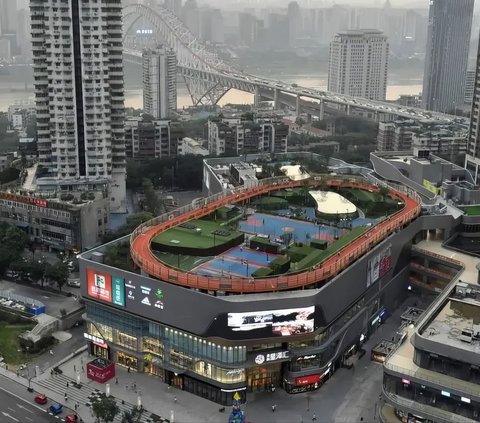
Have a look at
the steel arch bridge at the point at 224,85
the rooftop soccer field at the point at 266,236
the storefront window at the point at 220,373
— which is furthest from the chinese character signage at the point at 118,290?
the steel arch bridge at the point at 224,85

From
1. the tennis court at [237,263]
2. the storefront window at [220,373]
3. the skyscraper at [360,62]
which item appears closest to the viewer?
the storefront window at [220,373]

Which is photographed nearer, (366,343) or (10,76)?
(366,343)

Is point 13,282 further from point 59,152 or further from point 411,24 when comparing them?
point 411,24

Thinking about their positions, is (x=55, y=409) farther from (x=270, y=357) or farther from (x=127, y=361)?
(x=270, y=357)

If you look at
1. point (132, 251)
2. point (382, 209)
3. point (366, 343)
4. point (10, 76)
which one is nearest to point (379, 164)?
point (382, 209)

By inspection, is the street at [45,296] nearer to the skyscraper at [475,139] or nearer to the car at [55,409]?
the car at [55,409]

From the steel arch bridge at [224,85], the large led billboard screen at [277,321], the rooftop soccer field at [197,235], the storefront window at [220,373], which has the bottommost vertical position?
the storefront window at [220,373]
